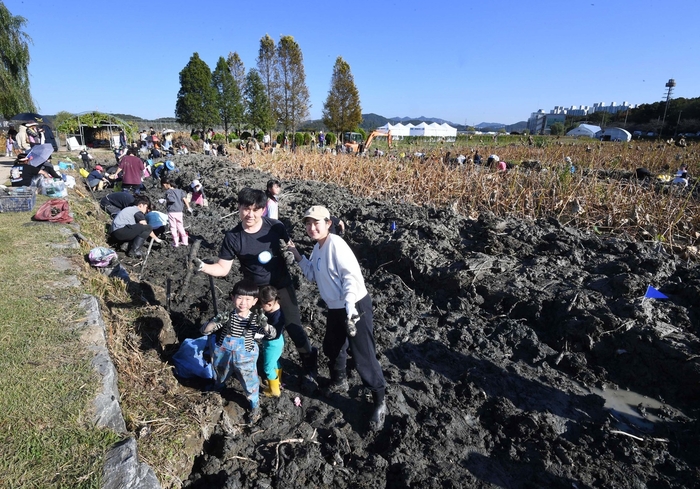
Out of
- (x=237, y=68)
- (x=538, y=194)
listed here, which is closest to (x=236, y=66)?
(x=237, y=68)

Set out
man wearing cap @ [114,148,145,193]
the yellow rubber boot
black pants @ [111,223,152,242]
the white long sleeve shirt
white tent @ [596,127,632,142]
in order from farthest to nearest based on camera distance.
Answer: white tent @ [596,127,632,142] → man wearing cap @ [114,148,145,193] → black pants @ [111,223,152,242] → the yellow rubber boot → the white long sleeve shirt

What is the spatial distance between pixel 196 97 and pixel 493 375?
129ft

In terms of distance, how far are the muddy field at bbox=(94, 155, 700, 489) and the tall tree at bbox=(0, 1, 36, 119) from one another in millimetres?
21522

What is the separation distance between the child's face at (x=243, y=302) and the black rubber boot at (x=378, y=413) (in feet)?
3.60

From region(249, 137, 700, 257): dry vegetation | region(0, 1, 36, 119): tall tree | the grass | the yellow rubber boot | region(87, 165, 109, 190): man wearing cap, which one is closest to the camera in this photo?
the grass

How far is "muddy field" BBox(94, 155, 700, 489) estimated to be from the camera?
8.45ft

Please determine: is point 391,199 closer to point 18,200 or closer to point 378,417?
point 378,417

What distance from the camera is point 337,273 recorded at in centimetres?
276

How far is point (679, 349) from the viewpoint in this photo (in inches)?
137

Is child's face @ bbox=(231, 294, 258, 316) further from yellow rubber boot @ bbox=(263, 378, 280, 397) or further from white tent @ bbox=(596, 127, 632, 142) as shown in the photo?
white tent @ bbox=(596, 127, 632, 142)

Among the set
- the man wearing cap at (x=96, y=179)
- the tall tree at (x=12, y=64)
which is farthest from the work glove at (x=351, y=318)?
the tall tree at (x=12, y=64)

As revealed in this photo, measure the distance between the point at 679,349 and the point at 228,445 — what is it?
3.78m

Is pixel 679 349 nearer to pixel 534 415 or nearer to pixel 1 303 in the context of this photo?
pixel 534 415

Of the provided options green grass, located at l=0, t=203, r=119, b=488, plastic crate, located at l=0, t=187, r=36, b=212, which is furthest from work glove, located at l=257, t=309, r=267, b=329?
plastic crate, located at l=0, t=187, r=36, b=212
